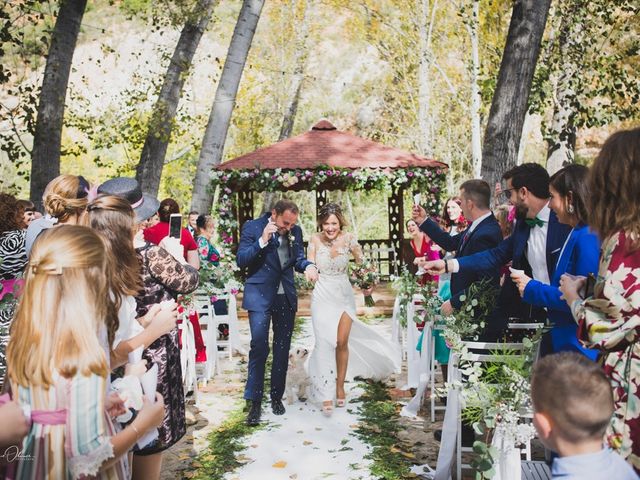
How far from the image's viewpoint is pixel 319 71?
148 feet

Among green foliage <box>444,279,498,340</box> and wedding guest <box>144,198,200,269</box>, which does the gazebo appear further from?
green foliage <box>444,279,498,340</box>

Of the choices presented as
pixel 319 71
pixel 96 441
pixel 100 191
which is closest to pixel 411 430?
pixel 100 191

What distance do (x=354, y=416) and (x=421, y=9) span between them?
64.1 feet

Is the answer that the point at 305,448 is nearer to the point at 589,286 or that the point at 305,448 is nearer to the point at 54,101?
the point at 589,286

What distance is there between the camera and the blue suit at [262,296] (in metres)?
5.81

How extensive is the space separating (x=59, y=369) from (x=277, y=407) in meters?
4.37

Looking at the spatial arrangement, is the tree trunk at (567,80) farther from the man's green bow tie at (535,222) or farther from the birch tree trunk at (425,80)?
the birch tree trunk at (425,80)

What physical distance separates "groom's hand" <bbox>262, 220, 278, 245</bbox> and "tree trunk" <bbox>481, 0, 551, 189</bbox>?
2484 millimetres

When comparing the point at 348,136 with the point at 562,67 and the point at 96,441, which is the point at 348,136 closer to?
the point at 562,67

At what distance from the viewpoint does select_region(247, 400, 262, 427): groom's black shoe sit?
5824mm

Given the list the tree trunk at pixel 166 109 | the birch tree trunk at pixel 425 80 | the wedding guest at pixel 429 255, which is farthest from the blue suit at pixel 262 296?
the birch tree trunk at pixel 425 80

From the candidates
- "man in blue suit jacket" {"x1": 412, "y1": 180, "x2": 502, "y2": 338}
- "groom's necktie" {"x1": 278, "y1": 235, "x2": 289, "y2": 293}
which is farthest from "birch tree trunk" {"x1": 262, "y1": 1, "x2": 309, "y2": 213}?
"man in blue suit jacket" {"x1": 412, "y1": 180, "x2": 502, "y2": 338}

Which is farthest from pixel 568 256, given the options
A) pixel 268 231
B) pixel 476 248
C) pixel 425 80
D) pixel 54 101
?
pixel 425 80

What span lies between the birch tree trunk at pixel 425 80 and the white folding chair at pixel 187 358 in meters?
17.5
